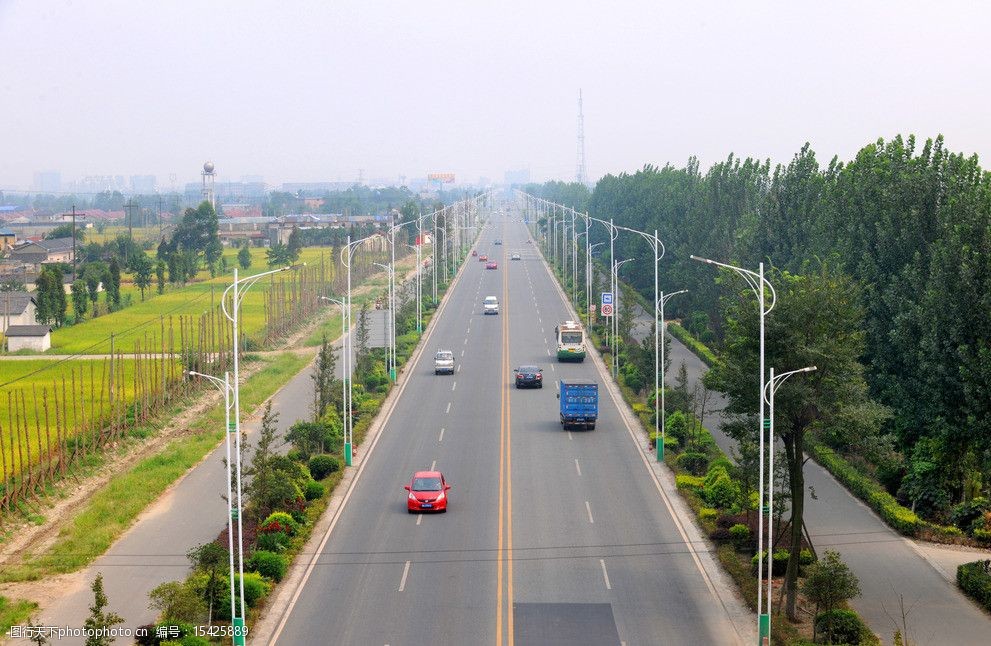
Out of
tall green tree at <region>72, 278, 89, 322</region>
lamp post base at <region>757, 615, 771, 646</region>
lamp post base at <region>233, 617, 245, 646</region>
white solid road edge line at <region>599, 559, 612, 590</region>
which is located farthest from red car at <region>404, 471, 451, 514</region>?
tall green tree at <region>72, 278, 89, 322</region>

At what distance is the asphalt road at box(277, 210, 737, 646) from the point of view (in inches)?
1093

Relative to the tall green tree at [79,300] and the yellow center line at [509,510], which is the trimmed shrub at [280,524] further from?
the tall green tree at [79,300]

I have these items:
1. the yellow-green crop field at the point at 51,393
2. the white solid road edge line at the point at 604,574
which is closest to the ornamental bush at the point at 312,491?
the white solid road edge line at the point at 604,574

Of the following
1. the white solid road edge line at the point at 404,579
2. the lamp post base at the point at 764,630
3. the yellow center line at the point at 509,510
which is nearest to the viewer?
the lamp post base at the point at 764,630

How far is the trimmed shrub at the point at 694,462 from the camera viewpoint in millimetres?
44594

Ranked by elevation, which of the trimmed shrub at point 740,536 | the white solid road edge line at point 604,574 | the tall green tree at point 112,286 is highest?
the tall green tree at point 112,286

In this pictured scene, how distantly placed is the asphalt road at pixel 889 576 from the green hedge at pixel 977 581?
0.25m

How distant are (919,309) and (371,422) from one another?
2792 centimetres

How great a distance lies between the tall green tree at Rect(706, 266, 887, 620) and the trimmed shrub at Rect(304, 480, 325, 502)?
54.0ft

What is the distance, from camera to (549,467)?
1784 inches

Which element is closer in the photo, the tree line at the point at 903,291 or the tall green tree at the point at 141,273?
the tree line at the point at 903,291

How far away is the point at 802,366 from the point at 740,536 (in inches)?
289

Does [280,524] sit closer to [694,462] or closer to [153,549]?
[153,549]

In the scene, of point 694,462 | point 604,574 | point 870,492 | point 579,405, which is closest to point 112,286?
point 579,405
